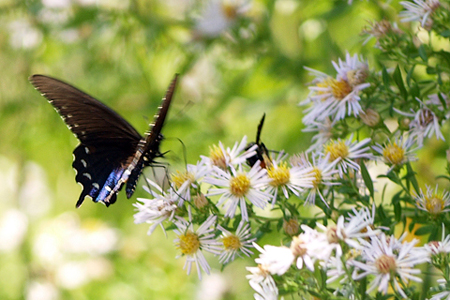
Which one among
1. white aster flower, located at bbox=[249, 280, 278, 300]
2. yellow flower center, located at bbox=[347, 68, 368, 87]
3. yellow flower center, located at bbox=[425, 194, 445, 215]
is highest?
yellow flower center, located at bbox=[347, 68, 368, 87]

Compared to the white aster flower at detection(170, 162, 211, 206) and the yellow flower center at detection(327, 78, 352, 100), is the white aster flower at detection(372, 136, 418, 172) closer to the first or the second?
the yellow flower center at detection(327, 78, 352, 100)

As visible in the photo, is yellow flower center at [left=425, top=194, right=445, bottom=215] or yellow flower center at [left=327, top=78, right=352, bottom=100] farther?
yellow flower center at [left=327, top=78, right=352, bottom=100]

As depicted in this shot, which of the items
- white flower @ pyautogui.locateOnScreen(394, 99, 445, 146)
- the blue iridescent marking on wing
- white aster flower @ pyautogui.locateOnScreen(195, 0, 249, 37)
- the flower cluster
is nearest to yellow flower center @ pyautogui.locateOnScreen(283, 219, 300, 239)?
the flower cluster

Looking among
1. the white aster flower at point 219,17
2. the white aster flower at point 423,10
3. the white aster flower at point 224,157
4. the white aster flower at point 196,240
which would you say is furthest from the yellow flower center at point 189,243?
the white aster flower at point 219,17

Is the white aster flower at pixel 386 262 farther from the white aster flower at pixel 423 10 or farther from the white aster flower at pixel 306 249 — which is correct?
the white aster flower at pixel 423 10

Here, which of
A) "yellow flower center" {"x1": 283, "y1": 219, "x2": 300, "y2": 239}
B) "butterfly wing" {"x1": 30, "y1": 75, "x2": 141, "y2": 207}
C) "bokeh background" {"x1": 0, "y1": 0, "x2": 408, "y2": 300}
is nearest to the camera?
"yellow flower center" {"x1": 283, "y1": 219, "x2": 300, "y2": 239}

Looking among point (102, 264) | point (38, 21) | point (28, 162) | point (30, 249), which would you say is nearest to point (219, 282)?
point (102, 264)

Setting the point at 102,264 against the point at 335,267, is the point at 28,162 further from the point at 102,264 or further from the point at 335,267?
the point at 335,267
